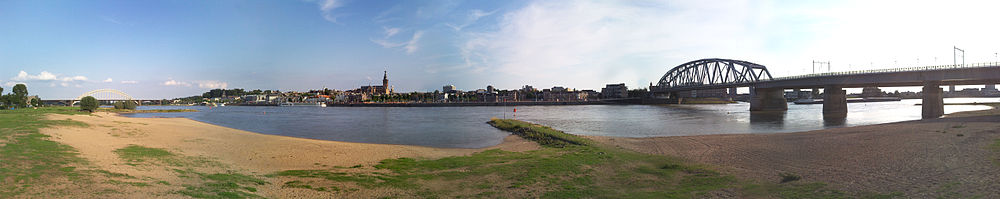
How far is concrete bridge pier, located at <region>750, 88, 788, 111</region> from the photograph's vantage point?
3246 inches

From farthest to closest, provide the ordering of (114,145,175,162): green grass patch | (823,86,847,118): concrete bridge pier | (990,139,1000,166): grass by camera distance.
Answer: (823,86,847,118): concrete bridge pier, (114,145,175,162): green grass patch, (990,139,1000,166): grass

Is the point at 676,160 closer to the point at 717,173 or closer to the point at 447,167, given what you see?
the point at 717,173

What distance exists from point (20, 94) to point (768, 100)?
458 feet

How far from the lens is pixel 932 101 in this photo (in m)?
47.3

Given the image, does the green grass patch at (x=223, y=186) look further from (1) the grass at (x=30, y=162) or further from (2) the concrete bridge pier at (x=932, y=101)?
(2) the concrete bridge pier at (x=932, y=101)

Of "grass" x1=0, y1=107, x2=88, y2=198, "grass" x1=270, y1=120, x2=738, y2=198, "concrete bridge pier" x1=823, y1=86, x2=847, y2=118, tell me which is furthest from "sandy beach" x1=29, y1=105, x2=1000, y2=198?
"concrete bridge pier" x1=823, y1=86, x2=847, y2=118

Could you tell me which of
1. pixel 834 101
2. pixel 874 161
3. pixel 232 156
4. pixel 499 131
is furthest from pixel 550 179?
pixel 834 101

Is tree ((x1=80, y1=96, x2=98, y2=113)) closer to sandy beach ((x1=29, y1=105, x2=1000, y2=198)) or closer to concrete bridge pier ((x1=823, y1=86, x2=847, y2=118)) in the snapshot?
sandy beach ((x1=29, y1=105, x2=1000, y2=198))

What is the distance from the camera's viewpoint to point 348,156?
58.5ft

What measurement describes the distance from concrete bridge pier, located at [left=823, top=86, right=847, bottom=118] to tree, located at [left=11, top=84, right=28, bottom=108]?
13064 centimetres

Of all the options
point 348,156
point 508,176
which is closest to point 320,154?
point 348,156

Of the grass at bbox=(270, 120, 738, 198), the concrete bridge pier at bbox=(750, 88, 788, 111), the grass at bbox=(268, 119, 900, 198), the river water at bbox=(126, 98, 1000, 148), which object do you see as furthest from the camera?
the concrete bridge pier at bbox=(750, 88, 788, 111)

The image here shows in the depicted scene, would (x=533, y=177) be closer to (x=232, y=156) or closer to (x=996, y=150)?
(x=232, y=156)

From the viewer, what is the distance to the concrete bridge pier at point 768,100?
82.4 metres
